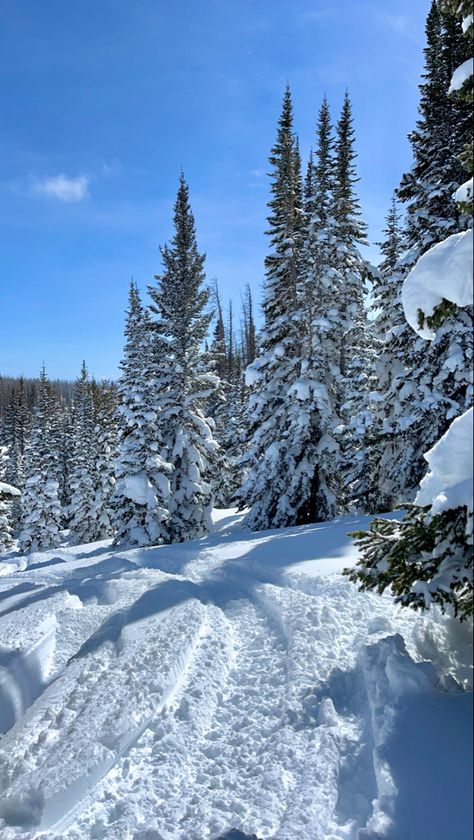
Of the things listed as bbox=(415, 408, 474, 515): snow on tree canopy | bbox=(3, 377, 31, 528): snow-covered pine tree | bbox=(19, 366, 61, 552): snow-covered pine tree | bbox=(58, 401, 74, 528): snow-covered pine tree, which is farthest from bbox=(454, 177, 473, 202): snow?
bbox=(3, 377, 31, 528): snow-covered pine tree

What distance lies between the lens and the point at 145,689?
5414 millimetres

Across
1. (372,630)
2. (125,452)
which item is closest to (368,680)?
(372,630)

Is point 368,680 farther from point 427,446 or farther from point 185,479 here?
point 185,479

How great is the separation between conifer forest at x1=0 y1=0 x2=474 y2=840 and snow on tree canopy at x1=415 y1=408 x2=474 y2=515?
0.02 metres

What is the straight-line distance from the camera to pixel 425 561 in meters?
3.42

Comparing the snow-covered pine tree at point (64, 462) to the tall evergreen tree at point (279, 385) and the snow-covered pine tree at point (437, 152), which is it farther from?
the snow-covered pine tree at point (437, 152)

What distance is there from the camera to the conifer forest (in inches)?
137

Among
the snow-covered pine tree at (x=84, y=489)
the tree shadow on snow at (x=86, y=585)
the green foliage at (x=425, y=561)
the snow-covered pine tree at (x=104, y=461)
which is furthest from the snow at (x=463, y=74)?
the snow-covered pine tree at (x=84, y=489)

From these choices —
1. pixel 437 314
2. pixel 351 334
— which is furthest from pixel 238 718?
pixel 351 334

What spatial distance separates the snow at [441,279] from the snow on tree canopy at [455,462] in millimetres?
816

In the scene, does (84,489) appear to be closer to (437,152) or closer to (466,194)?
(437,152)

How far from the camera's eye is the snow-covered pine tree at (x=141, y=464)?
18.2m

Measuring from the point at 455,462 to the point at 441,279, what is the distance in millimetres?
1249

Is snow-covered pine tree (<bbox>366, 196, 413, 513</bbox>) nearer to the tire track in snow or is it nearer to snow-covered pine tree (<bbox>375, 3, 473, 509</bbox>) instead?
snow-covered pine tree (<bbox>375, 3, 473, 509</bbox>)
